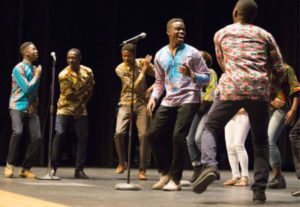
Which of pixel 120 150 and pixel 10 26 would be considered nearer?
pixel 120 150

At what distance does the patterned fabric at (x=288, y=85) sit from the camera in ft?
17.2

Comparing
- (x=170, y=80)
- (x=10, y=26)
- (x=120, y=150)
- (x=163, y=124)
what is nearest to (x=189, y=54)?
(x=170, y=80)

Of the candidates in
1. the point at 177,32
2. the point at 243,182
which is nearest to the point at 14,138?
the point at 177,32

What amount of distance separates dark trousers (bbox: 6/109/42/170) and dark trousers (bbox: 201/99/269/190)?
110 inches

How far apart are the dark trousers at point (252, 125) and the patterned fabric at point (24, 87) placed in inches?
112

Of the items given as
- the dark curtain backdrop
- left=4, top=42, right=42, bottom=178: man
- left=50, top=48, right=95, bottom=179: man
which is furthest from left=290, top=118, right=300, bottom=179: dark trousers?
the dark curtain backdrop

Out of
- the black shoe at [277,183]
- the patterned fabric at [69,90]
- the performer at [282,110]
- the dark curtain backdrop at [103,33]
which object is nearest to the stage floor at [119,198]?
the black shoe at [277,183]

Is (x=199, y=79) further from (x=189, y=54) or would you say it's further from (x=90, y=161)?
(x=90, y=161)

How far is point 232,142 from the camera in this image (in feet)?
18.7

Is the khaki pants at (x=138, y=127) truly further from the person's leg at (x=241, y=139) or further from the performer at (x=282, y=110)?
the performer at (x=282, y=110)

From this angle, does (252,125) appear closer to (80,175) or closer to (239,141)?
(239,141)

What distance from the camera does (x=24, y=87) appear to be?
19.9 ft

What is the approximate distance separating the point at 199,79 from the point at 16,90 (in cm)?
255

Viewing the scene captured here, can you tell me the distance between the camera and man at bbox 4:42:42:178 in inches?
237
